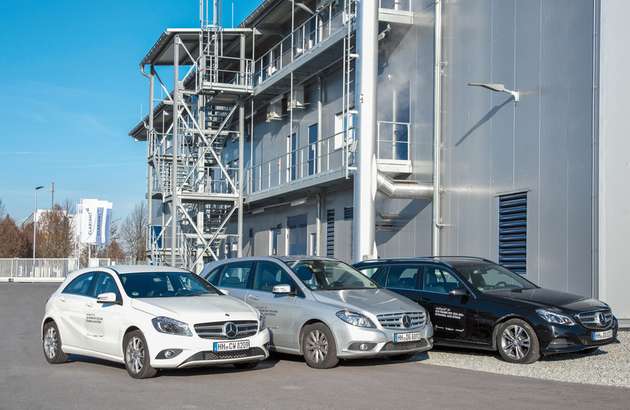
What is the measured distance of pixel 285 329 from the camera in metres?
11.9

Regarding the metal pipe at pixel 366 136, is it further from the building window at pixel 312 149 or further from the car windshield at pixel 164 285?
the car windshield at pixel 164 285

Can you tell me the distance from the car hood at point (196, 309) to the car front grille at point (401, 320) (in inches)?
69.2

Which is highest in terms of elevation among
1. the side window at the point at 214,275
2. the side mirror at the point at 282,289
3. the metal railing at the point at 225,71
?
the metal railing at the point at 225,71

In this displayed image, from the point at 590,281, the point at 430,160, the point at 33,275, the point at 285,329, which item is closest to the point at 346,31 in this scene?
the point at 430,160

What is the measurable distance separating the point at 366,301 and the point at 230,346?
7.17 ft

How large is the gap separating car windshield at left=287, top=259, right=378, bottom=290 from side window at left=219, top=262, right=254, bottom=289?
2.97 feet

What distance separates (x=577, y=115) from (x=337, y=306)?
663cm

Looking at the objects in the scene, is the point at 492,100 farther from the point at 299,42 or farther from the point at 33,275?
the point at 33,275

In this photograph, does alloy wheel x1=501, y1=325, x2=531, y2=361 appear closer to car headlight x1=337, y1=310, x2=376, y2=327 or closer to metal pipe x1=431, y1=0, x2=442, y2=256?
car headlight x1=337, y1=310, x2=376, y2=327

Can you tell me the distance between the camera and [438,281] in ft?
43.1

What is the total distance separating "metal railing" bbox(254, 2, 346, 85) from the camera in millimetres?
25734

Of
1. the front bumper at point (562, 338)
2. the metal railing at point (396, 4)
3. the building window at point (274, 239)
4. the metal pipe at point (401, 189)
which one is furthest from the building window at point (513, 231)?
the building window at point (274, 239)

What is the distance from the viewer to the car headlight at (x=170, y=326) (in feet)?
33.7

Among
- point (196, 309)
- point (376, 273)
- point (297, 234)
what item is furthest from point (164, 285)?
point (297, 234)
